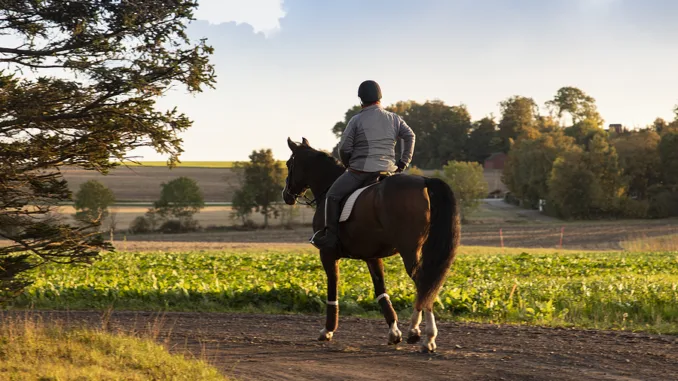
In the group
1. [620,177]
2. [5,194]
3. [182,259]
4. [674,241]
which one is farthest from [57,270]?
[620,177]

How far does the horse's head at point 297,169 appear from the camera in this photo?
10.8 meters

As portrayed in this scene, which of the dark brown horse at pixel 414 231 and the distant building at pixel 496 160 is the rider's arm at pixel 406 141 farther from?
the distant building at pixel 496 160

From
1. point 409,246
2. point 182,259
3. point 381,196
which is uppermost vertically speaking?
point 381,196

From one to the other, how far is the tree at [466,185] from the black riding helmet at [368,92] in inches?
2564

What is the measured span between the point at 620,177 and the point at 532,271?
57.0 m

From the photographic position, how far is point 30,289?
51.9ft

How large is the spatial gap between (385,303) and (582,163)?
70841 millimetres

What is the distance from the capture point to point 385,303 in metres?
9.72

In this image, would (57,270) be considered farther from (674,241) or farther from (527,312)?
(674,241)

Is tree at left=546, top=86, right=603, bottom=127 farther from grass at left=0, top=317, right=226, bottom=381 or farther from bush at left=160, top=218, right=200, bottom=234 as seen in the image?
grass at left=0, top=317, right=226, bottom=381

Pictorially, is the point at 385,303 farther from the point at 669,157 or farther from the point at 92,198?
the point at 669,157

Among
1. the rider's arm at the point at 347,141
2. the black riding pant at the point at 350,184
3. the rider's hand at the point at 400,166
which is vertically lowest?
the black riding pant at the point at 350,184

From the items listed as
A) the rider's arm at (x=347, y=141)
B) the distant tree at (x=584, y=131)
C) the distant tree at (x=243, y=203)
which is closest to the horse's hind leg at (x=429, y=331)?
the rider's arm at (x=347, y=141)

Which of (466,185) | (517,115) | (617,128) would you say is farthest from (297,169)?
(617,128)
